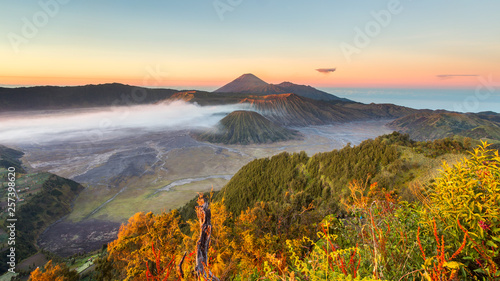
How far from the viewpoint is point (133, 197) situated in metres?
72.8

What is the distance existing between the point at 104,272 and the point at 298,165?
31.9 meters

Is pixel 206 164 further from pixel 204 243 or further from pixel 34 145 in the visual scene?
pixel 34 145

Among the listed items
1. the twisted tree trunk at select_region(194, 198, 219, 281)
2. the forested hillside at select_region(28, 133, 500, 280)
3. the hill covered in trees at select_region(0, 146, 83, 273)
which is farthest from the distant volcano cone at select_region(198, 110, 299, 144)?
the twisted tree trunk at select_region(194, 198, 219, 281)

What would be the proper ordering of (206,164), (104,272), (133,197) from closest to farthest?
(104,272)
(133,197)
(206,164)

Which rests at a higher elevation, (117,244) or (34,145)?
(117,244)

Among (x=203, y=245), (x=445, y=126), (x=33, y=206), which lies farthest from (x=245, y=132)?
(x=203, y=245)

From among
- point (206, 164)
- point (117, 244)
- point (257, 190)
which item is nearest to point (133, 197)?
point (206, 164)

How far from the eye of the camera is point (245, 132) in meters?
164

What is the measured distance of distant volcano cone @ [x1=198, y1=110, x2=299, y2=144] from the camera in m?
160

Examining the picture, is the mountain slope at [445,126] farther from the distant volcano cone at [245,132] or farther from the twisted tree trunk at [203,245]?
the twisted tree trunk at [203,245]

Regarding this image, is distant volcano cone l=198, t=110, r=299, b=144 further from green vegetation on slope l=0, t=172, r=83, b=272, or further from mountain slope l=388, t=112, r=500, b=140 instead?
green vegetation on slope l=0, t=172, r=83, b=272

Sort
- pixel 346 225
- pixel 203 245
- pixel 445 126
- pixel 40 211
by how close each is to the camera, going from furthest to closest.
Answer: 1. pixel 445 126
2. pixel 40 211
3. pixel 346 225
4. pixel 203 245

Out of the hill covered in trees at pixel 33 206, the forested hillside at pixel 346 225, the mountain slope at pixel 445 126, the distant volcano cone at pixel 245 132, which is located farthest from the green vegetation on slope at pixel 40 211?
the mountain slope at pixel 445 126

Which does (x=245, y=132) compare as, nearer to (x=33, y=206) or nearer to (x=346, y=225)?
(x=33, y=206)
